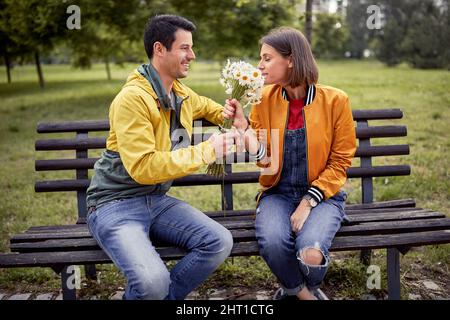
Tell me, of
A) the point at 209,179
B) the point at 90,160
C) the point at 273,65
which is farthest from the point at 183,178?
the point at 273,65

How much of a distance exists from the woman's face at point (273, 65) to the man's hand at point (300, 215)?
763 millimetres

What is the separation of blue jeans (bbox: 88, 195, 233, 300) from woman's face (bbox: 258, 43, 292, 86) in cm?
94

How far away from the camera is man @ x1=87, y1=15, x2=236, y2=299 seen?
2.64 meters

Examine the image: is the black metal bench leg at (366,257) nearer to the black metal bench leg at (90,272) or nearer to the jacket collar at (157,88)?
the jacket collar at (157,88)

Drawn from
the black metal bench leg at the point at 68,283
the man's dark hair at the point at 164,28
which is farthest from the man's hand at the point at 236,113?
the black metal bench leg at the point at 68,283

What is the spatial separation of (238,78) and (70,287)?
5.08 feet

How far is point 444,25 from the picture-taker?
57.3 feet

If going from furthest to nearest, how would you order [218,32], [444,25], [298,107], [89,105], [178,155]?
1. [444,25]
2. [89,105]
3. [218,32]
4. [298,107]
5. [178,155]

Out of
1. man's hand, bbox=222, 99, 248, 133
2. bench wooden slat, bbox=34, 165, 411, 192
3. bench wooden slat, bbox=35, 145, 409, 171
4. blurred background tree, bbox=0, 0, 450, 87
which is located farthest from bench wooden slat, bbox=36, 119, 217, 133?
blurred background tree, bbox=0, 0, 450, 87

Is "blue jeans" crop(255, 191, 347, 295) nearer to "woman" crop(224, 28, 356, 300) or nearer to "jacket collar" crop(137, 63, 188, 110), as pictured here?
"woman" crop(224, 28, 356, 300)

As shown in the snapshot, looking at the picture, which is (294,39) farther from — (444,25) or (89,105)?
(444,25)

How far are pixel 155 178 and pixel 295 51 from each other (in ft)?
3.70

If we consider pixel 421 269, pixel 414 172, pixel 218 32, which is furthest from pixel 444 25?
pixel 421 269

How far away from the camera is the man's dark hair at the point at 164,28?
2.98m
